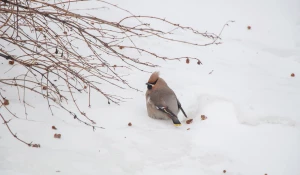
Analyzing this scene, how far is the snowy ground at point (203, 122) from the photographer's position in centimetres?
355

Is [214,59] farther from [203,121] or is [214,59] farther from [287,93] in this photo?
[203,121]

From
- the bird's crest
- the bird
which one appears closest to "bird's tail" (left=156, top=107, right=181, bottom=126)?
the bird

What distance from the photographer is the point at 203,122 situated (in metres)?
4.55

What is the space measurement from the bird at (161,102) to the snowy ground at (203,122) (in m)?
0.12

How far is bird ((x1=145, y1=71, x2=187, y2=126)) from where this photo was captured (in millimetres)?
4711

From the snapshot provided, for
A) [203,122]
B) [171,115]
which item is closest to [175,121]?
[171,115]

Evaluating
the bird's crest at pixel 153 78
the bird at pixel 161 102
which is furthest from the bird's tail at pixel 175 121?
the bird's crest at pixel 153 78

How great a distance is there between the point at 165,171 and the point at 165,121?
1.31m

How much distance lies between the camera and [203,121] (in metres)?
4.57

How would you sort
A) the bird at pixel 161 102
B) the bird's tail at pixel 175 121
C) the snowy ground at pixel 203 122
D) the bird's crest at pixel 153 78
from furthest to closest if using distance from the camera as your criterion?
1. the bird's crest at pixel 153 78
2. the bird at pixel 161 102
3. the bird's tail at pixel 175 121
4. the snowy ground at pixel 203 122

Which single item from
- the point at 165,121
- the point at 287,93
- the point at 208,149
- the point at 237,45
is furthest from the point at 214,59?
the point at 208,149

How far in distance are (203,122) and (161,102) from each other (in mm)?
629

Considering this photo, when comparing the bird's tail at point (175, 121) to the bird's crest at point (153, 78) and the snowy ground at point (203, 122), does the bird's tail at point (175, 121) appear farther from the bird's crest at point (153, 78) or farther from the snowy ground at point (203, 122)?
the bird's crest at point (153, 78)

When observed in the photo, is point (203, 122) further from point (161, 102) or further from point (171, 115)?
point (161, 102)
